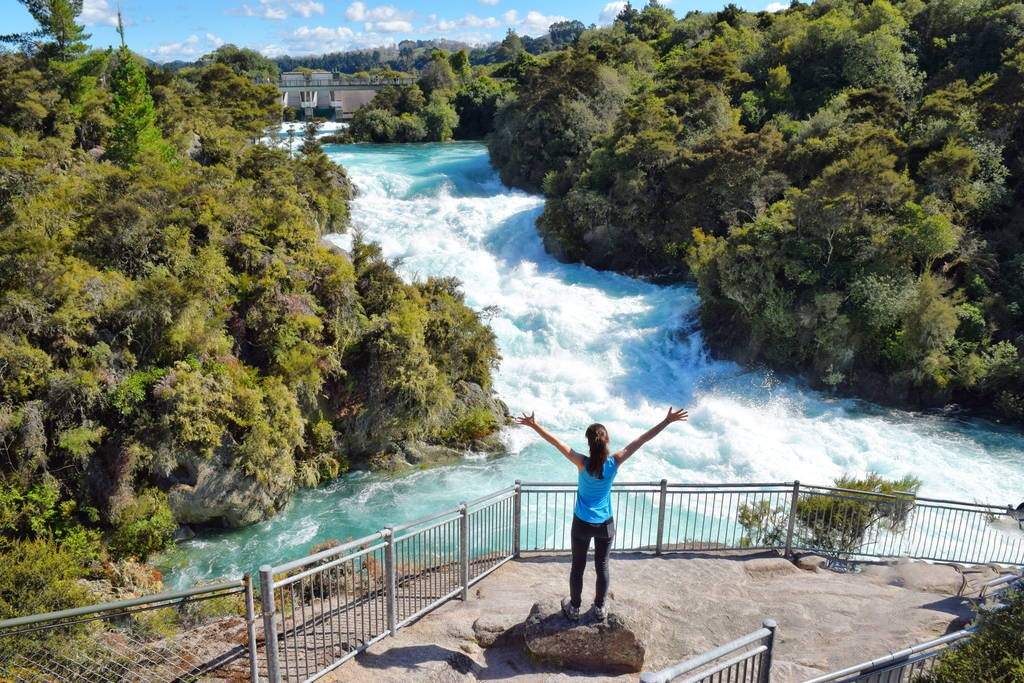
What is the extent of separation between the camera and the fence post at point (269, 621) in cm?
508

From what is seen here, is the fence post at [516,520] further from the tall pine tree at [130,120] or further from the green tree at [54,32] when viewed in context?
the green tree at [54,32]

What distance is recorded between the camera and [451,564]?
786 centimetres

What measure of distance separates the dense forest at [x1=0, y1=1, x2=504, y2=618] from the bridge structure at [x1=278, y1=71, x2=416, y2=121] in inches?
2096

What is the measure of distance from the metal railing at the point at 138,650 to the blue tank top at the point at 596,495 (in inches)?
108

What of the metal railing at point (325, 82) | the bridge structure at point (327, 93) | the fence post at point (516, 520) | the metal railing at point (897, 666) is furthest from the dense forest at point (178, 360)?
the metal railing at point (325, 82)

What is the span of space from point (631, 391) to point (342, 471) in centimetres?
916

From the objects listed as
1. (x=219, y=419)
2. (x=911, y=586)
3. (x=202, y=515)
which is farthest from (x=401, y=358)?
(x=911, y=586)

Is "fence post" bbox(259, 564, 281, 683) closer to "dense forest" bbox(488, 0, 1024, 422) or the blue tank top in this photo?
Answer: the blue tank top

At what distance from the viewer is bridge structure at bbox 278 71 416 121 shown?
2872 inches

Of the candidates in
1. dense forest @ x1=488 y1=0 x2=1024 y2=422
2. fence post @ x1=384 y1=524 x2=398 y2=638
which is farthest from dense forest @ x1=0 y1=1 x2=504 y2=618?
dense forest @ x1=488 y1=0 x2=1024 y2=422

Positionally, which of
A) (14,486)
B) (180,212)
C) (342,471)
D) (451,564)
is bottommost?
(342,471)

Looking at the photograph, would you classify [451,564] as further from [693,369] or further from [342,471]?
→ [693,369]

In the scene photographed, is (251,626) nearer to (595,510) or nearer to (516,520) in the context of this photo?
(595,510)

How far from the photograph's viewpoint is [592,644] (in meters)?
5.97
